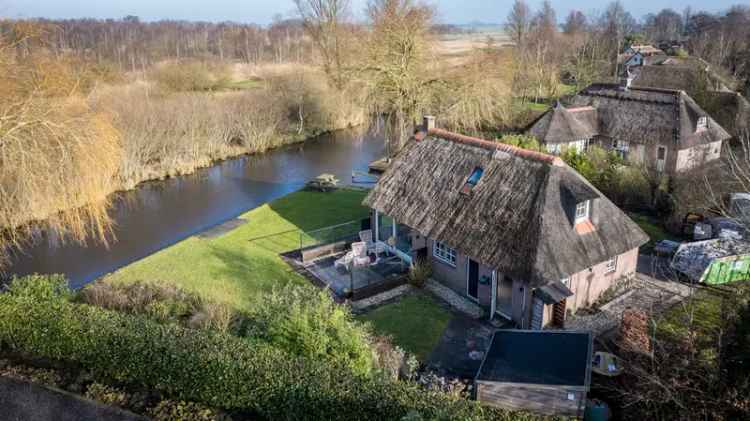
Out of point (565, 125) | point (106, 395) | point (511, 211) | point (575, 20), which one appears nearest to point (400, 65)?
point (565, 125)

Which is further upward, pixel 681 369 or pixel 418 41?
pixel 418 41

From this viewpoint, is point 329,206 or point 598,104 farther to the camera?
point 598,104

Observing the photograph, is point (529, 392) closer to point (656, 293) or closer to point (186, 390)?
point (186, 390)

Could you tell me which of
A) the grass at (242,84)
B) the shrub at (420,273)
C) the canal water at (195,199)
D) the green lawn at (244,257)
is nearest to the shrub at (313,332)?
the green lawn at (244,257)

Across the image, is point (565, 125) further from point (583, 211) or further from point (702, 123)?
point (583, 211)

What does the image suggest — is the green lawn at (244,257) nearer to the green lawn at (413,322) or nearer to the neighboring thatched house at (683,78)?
the green lawn at (413,322)

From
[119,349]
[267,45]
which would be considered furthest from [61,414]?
[267,45]

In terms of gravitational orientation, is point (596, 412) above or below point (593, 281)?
below
